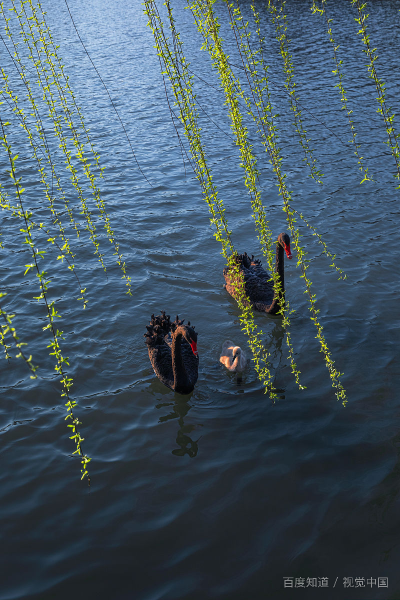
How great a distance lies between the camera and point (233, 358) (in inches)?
286

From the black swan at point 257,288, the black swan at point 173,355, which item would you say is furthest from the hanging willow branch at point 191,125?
the black swan at point 257,288

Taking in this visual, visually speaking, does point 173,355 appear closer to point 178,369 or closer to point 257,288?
point 178,369

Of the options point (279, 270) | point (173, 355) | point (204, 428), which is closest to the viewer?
point (204, 428)

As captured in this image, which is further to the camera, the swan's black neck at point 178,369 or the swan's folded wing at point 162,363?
the swan's folded wing at point 162,363

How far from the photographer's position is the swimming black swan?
715 centimetres

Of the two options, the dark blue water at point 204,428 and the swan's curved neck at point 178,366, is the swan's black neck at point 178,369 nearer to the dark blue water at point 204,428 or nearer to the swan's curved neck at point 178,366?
the swan's curved neck at point 178,366

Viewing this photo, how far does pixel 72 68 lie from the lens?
23.7m

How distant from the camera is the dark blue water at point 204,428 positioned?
193 inches

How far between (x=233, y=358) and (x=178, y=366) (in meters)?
0.91

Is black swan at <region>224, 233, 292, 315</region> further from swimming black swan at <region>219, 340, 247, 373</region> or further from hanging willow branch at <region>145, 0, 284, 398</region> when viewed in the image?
hanging willow branch at <region>145, 0, 284, 398</region>

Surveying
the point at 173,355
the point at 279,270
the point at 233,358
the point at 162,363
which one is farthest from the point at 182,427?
the point at 279,270

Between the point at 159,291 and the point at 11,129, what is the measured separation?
33.2 ft

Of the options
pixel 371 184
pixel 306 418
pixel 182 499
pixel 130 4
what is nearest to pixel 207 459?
pixel 182 499

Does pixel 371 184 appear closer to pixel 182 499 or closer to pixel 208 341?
pixel 208 341
